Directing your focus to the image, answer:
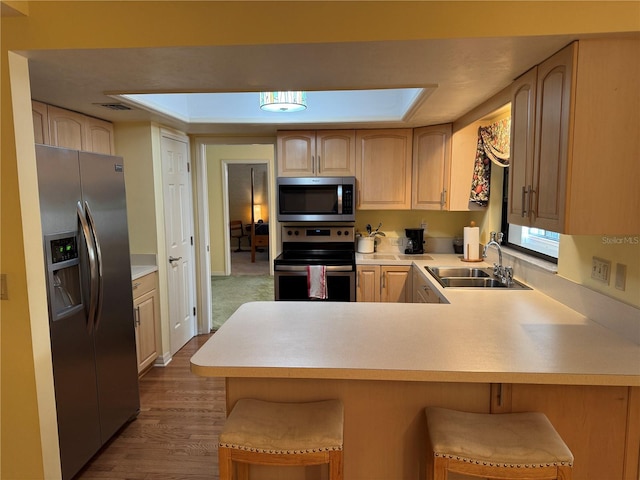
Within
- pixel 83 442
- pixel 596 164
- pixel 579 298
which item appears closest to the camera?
A: pixel 596 164

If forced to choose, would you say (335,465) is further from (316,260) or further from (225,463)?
(316,260)

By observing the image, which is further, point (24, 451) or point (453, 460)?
point (24, 451)

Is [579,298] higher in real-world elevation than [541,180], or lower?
lower

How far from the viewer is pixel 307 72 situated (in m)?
1.89

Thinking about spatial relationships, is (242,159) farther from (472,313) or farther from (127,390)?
(472,313)

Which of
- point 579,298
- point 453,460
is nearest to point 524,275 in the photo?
point 579,298

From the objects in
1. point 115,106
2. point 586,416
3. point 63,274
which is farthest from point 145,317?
point 586,416

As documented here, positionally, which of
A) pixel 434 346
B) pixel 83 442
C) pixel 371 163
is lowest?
pixel 83 442

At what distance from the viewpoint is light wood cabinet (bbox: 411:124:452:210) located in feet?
11.8

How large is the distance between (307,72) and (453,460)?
1678mm

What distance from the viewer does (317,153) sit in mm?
3840

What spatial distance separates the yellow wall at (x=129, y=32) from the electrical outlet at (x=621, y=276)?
948 millimetres

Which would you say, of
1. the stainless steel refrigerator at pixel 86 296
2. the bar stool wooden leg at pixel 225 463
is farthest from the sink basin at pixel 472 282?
the stainless steel refrigerator at pixel 86 296

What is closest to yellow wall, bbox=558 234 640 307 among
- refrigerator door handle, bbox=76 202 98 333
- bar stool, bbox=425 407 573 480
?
bar stool, bbox=425 407 573 480
